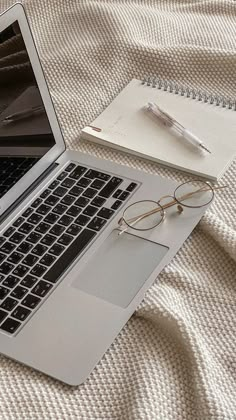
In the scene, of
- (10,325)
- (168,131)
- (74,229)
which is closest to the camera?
(10,325)

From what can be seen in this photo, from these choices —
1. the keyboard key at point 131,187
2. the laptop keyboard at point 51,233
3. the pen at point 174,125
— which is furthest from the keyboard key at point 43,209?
the pen at point 174,125

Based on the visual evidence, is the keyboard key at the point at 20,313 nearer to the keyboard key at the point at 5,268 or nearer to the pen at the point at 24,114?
the keyboard key at the point at 5,268

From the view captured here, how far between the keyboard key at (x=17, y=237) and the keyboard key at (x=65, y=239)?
5cm

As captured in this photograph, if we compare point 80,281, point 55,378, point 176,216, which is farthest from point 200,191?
point 55,378

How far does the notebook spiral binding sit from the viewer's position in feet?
3.04

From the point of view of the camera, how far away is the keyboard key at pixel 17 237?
731 millimetres

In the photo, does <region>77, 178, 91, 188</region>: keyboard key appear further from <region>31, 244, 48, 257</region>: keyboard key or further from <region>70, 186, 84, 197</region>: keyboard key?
<region>31, 244, 48, 257</region>: keyboard key

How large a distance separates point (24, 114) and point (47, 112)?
0.14 ft

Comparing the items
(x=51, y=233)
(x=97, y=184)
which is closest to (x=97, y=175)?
(x=97, y=184)

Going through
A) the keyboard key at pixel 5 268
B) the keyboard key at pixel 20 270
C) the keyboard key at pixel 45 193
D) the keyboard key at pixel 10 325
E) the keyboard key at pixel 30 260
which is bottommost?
the keyboard key at pixel 10 325

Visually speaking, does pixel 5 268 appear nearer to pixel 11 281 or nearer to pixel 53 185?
pixel 11 281

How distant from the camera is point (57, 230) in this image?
29.1 inches

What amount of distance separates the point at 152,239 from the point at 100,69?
392 mm

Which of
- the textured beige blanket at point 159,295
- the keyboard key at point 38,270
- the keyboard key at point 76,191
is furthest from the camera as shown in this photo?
the keyboard key at point 76,191
